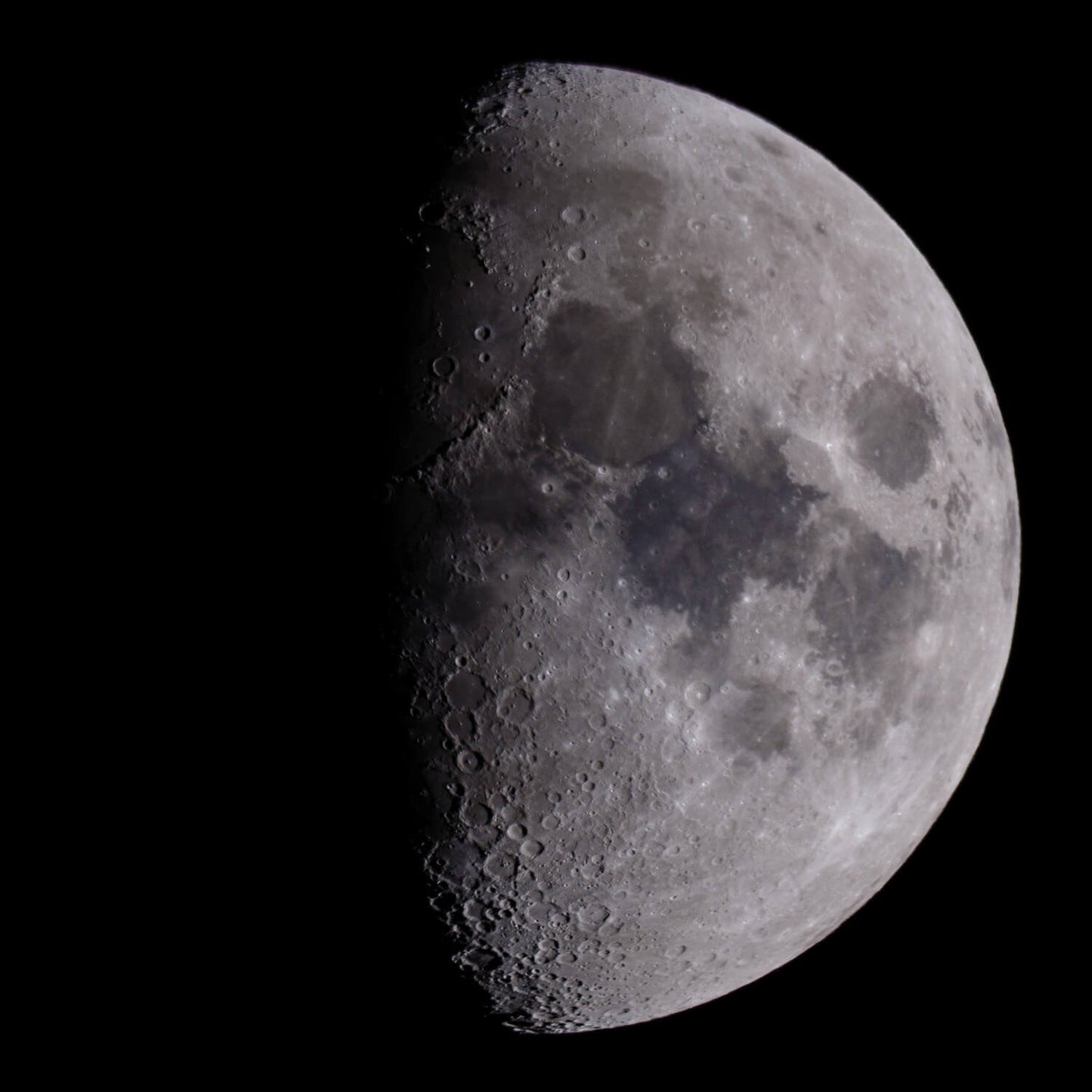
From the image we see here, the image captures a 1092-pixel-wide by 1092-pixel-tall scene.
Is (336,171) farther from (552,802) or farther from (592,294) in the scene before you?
(552,802)

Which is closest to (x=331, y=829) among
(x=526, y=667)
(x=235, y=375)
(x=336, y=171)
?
(x=526, y=667)

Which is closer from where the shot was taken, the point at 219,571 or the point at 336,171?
the point at 219,571

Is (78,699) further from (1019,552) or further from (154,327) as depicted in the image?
(1019,552)

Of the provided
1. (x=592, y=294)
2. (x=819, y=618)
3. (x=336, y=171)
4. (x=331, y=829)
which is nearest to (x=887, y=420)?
(x=819, y=618)

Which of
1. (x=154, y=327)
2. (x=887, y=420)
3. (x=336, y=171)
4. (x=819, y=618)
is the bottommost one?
(x=819, y=618)

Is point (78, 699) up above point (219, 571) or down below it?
below

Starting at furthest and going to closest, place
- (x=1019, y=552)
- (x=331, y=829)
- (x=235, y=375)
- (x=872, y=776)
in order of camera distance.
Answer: (x=1019, y=552)
(x=872, y=776)
(x=331, y=829)
(x=235, y=375)

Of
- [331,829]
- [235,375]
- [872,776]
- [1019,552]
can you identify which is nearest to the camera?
[235,375]
